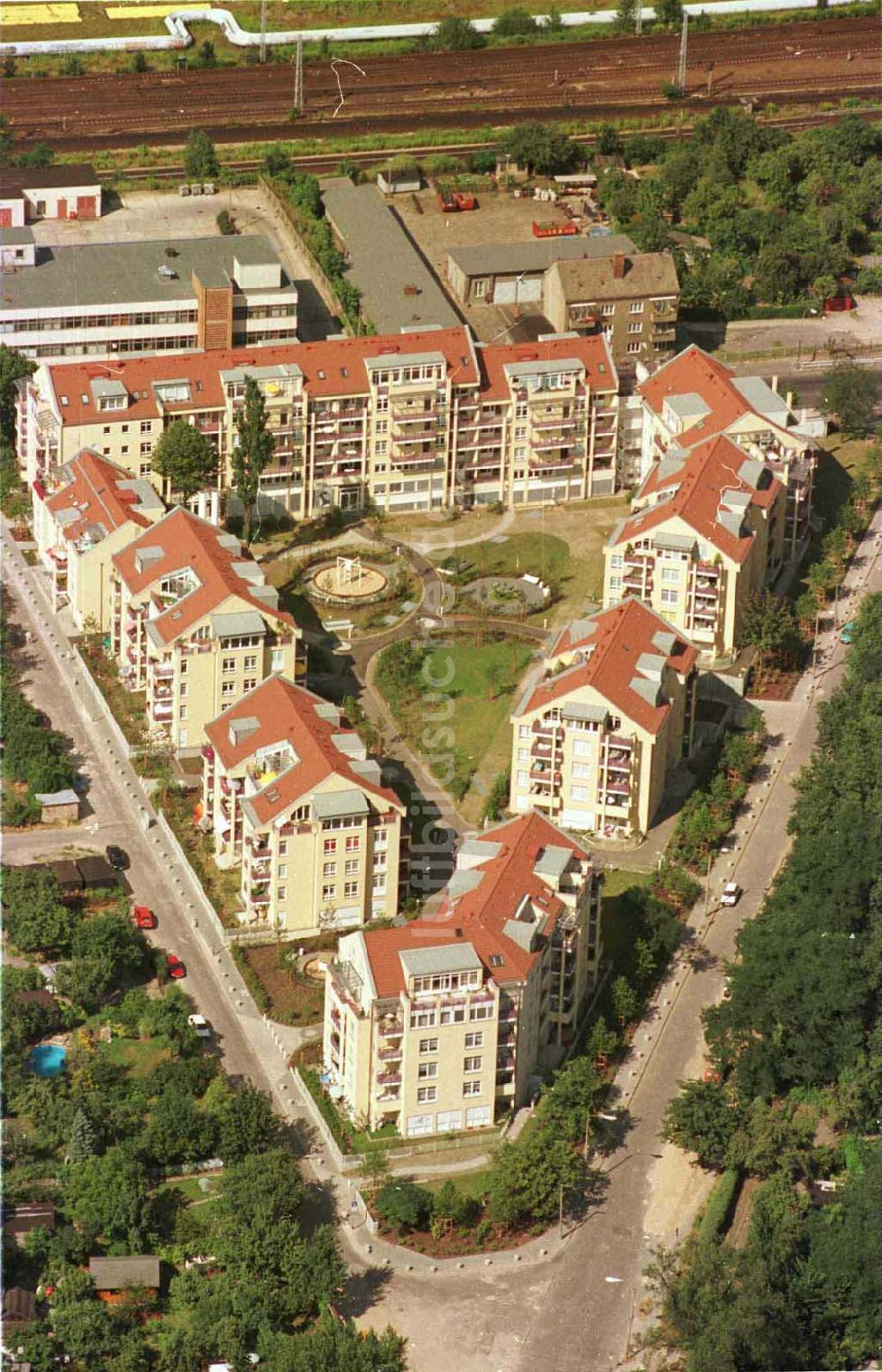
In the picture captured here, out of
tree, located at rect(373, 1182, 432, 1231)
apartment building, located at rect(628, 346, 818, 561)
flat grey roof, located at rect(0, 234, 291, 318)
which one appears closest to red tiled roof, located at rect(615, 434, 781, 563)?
apartment building, located at rect(628, 346, 818, 561)

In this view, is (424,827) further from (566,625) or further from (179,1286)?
(179,1286)

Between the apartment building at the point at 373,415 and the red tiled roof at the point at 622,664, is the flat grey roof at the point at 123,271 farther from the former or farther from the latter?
the red tiled roof at the point at 622,664

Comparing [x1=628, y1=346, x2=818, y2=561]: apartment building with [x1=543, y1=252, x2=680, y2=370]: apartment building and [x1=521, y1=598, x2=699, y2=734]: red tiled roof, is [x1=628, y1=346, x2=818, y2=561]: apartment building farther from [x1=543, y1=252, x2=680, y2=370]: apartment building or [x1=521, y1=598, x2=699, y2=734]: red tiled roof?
[x1=521, y1=598, x2=699, y2=734]: red tiled roof

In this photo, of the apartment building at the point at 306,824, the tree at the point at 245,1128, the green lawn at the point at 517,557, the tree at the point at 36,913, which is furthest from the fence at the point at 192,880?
the green lawn at the point at 517,557

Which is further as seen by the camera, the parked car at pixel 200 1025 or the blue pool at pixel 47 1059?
the parked car at pixel 200 1025

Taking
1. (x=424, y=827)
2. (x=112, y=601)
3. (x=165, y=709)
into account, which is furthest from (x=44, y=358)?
(x=424, y=827)
